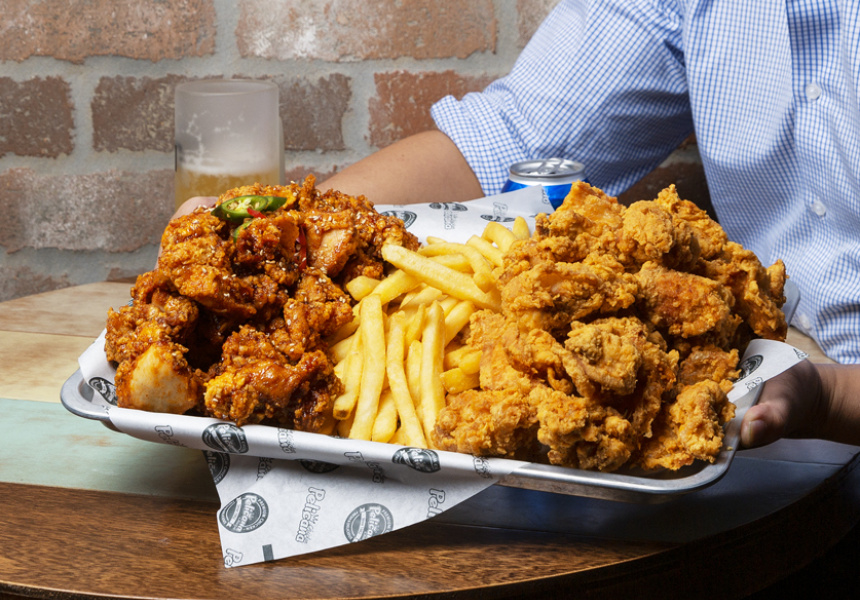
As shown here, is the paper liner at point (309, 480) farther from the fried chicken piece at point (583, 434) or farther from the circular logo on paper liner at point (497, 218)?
the circular logo on paper liner at point (497, 218)

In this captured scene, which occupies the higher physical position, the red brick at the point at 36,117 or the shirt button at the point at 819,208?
the shirt button at the point at 819,208

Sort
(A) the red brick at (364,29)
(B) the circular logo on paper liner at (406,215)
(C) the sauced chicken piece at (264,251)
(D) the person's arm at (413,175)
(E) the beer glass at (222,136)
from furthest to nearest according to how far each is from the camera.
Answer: (A) the red brick at (364,29) < (D) the person's arm at (413,175) < (E) the beer glass at (222,136) < (B) the circular logo on paper liner at (406,215) < (C) the sauced chicken piece at (264,251)

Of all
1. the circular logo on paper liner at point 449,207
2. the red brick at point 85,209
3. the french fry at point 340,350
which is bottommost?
Result: the red brick at point 85,209

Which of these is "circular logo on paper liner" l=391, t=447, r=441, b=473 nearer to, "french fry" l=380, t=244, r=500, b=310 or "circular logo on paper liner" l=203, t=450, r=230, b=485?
"circular logo on paper liner" l=203, t=450, r=230, b=485

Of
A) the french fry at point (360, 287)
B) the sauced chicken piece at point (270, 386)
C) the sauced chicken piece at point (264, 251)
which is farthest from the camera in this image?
the french fry at point (360, 287)

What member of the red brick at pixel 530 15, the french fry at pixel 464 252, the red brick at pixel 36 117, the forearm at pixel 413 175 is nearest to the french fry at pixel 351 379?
the french fry at pixel 464 252

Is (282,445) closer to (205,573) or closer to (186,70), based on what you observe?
(205,573)

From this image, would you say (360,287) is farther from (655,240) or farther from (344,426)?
(655,240)
